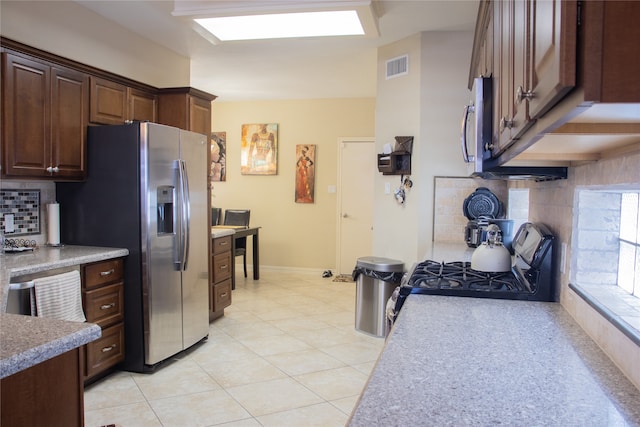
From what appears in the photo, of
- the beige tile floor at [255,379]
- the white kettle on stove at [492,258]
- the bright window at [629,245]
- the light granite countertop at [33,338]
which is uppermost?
the bright window at [629,245]

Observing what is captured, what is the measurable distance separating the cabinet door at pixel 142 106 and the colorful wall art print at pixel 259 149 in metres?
3.18

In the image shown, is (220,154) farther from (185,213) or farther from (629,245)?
(629,245)

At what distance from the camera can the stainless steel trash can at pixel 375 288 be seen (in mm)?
3973

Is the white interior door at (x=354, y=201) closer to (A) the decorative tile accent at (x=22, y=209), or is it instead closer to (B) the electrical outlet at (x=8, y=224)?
(A) the decorative tile accent at (x=22, y=209)

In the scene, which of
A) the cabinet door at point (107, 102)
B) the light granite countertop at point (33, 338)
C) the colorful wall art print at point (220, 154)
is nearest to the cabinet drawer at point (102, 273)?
the light granite countertop at point (33, 338)

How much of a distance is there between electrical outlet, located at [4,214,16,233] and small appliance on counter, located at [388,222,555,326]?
2552mm

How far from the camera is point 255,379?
317cm

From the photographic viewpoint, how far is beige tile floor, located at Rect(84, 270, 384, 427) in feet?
8.68

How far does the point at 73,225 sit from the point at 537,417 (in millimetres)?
3261

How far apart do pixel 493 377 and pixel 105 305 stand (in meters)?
2.70

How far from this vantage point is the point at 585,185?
1.51 meters

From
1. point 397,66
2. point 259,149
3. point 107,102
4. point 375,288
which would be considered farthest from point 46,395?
point 259,149

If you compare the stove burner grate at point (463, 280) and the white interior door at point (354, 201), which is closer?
the stove burner grate at point (463, 280)

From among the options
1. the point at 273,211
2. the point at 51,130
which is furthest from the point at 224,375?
the point at 273,211
